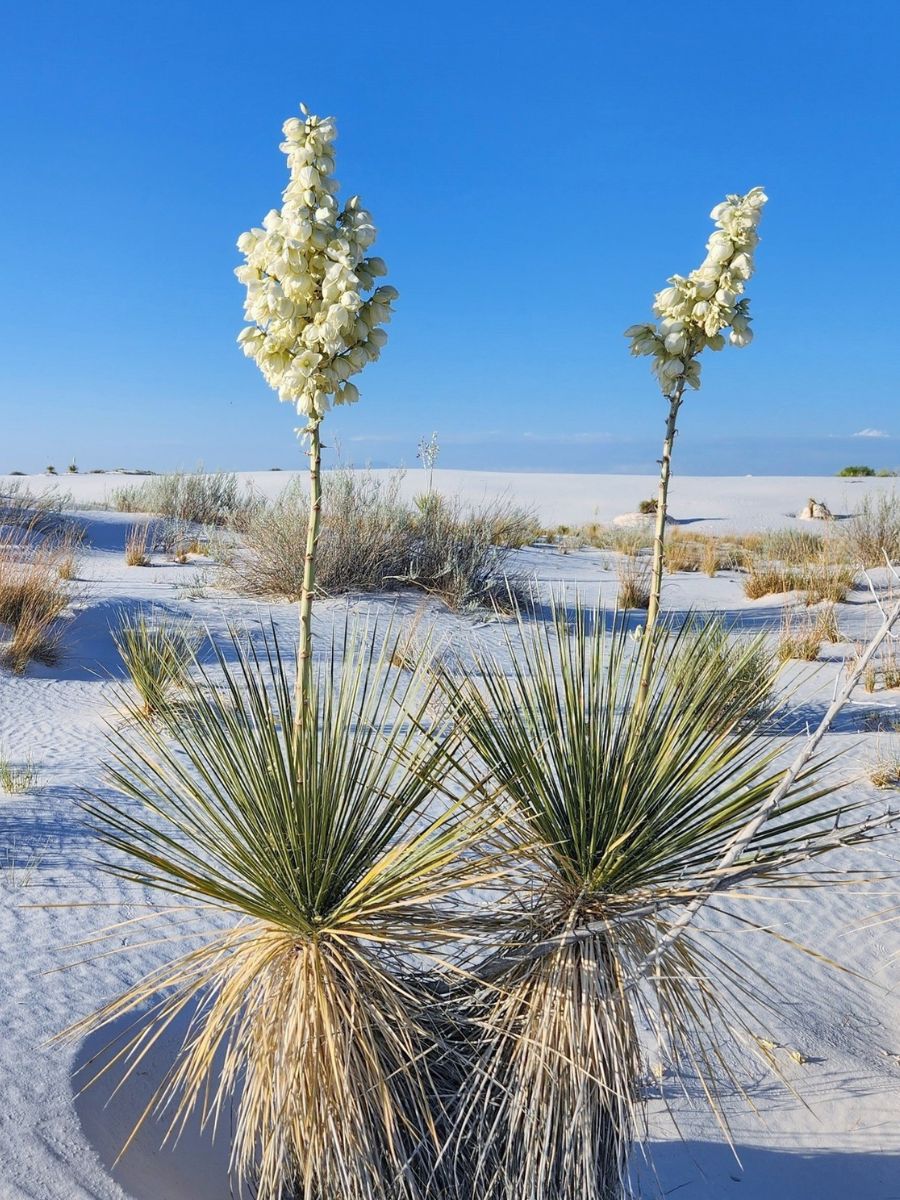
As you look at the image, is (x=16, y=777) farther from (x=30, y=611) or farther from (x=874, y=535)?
(x=874, y=535)

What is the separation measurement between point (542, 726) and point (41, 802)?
2.73m

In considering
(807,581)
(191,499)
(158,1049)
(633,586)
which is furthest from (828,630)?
(191,499)

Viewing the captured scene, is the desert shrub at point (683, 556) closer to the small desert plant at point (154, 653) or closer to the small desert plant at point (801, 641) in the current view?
the small desert plant at point (801, 641)

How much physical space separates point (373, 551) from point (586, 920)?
275 inches

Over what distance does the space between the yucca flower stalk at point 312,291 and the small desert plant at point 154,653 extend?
1913 mm

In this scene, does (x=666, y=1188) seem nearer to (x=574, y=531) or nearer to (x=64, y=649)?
(x=64, y=649)

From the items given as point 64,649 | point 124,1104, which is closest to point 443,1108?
point 124,1104

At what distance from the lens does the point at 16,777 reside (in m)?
4.47

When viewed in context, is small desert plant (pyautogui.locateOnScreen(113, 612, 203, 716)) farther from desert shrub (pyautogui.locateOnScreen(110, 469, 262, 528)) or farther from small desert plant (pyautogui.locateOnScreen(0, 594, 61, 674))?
desert shrub (pyautogui.locateOnScreen(110, 469, 262, 528))

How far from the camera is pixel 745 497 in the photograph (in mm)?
34938

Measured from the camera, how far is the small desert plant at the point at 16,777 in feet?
14.2

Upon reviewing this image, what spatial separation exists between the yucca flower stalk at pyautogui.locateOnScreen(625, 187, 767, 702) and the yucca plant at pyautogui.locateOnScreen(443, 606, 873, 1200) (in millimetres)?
209

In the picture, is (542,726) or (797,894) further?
(797,894)

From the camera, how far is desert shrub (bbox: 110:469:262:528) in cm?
1507
